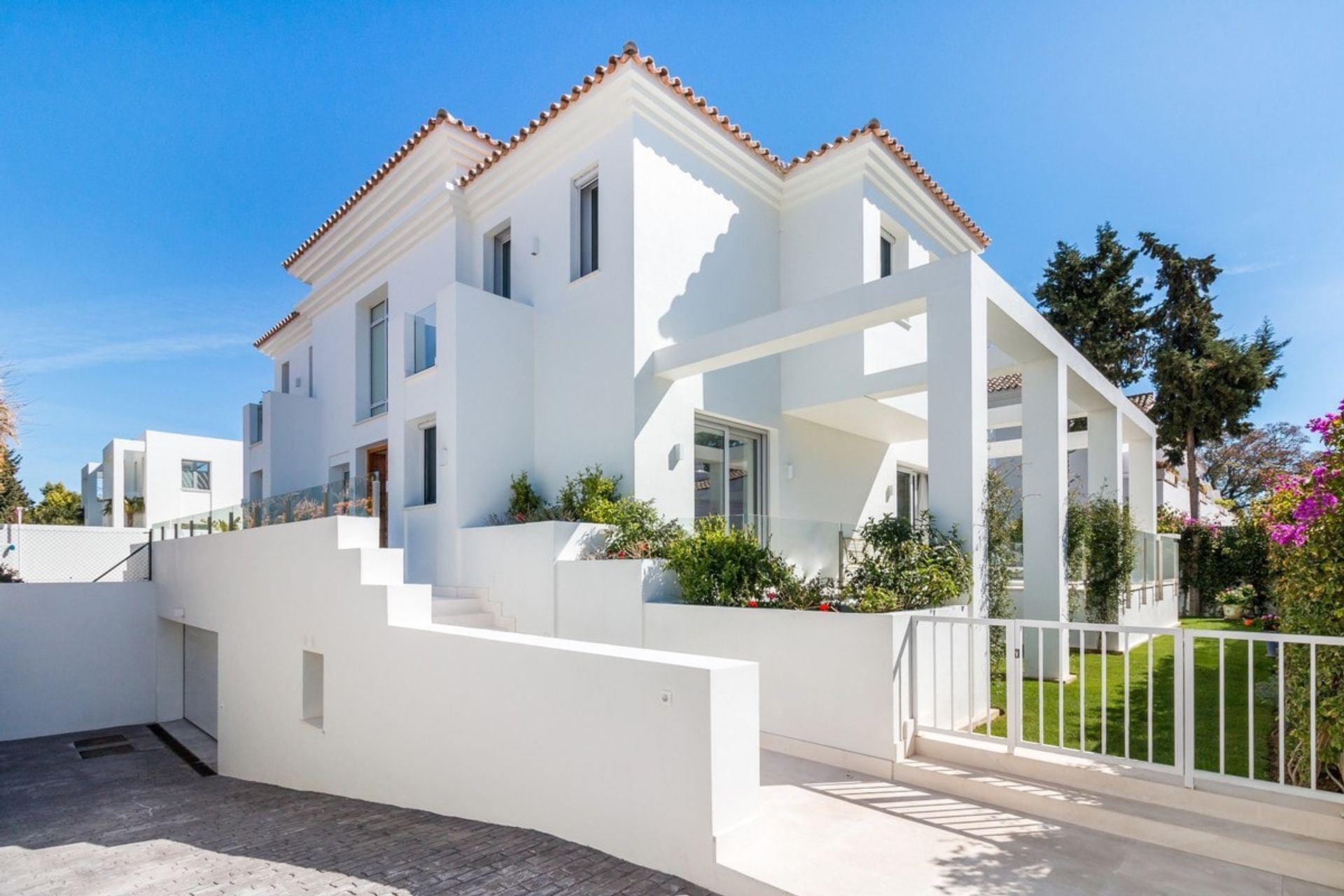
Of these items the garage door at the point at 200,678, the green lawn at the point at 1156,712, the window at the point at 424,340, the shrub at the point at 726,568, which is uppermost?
the window at the point at 424,340

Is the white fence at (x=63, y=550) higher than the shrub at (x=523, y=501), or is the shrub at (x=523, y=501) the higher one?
the shrub at (x=523, y=501)

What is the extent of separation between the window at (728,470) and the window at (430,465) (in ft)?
14.6

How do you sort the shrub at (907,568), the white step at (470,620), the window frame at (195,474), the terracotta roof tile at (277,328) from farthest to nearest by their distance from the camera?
the window frame at (195,474)
the terracotta roof tile at (277,328)
the white step at (470,620)
the shrub at (907,568)

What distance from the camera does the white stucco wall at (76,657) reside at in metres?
13.8

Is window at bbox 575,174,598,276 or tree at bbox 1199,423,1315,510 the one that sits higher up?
Result: window at bbox 575,174,598,276

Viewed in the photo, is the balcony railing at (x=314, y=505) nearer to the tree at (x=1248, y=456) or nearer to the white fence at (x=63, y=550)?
the white fence at (x=63, y=550)

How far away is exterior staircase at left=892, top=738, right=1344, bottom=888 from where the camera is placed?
12.6ft

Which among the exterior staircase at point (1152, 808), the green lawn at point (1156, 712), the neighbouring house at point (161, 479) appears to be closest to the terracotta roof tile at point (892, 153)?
the green lawn at point (1156, 712)

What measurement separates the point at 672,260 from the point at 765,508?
431 cm

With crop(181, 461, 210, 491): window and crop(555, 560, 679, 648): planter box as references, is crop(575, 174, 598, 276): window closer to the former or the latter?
crop(555, 560, 679, 648): planter box

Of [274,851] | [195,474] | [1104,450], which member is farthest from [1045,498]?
[195,474]

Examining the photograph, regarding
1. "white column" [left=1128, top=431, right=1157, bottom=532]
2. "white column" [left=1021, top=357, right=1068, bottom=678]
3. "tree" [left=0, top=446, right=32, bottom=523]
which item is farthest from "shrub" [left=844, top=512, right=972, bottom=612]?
"tree" [left=0, top=446, right=32, bottom=523]

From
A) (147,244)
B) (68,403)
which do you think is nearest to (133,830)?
(68,403)

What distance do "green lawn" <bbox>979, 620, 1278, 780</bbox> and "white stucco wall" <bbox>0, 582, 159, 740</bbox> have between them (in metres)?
17.3
